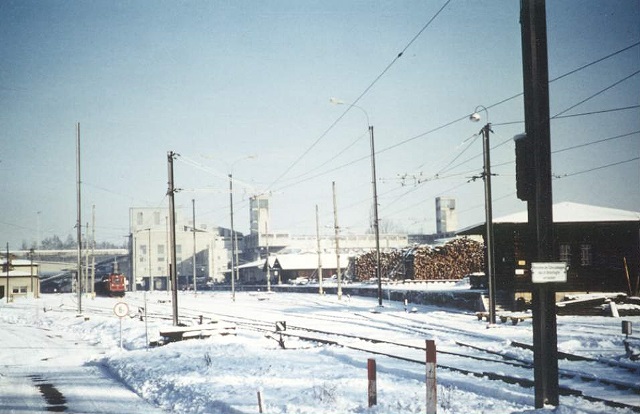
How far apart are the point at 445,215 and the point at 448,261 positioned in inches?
1547

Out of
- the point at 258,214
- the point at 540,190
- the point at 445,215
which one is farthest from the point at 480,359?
the point at 258,214

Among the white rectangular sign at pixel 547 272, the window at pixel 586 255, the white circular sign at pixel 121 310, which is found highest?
the white rectangular sign at pixel 547 272

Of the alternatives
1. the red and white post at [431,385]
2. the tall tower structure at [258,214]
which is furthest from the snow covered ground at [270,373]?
the tall tower structure at [258,214]

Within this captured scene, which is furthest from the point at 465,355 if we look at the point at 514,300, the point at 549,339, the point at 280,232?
the point at 280,232

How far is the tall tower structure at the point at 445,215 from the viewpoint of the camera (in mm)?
91500

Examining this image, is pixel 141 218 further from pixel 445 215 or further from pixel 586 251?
pixel 586 251

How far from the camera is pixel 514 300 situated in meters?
29.4

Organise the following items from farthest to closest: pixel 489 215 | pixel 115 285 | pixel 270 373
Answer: pixel 115 285 → pixel 489 215 → pixel 270 373

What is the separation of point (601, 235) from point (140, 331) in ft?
84.6

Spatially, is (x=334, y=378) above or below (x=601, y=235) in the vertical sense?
below

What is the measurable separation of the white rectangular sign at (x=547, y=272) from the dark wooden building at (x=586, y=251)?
76.8ft

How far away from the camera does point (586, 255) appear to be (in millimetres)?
30875

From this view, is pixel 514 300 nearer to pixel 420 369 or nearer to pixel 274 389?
pixel 420 369

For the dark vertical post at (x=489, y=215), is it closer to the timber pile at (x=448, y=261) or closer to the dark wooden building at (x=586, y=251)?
the dark wooden building at (x=586, y=251)
